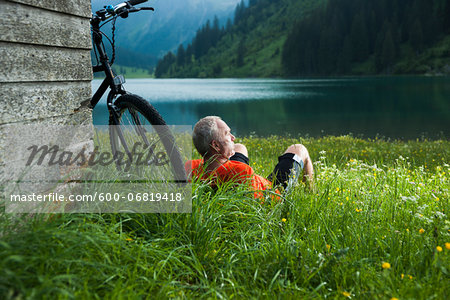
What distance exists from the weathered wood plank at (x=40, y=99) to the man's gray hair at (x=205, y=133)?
1.23 metres

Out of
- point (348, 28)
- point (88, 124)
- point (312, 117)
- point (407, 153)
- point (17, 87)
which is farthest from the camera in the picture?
point (348, 28)

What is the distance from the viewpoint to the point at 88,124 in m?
3.80

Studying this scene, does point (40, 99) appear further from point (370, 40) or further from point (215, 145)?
point (370, 40)

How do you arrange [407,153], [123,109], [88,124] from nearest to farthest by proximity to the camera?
[88,124]
[123,109]
[407,153]

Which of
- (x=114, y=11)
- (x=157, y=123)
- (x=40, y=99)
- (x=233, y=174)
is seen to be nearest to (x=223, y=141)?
(x=233, y=174)

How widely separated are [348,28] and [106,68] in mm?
144166

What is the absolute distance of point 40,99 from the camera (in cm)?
320

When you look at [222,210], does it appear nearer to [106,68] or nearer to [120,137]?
[120,137]

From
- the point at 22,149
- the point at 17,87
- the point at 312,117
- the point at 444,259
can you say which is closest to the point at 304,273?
the point at 444,259

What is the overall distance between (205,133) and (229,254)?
1411 millimetres

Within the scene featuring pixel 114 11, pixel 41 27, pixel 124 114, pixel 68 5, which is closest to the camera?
pixel 41 27

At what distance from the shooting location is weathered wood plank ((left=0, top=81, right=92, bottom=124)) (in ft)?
9.51

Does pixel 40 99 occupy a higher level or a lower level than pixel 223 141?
higher

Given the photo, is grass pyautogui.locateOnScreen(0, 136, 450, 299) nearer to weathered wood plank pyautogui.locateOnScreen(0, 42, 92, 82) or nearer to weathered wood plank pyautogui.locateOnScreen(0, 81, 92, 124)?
weathered wood plank pyautogui.locateOnScreen(0, 81, 92, 124)
